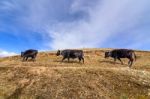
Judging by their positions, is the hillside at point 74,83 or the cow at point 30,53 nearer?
the hillside at point 74,83

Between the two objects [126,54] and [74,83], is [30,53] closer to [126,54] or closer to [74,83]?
[126,54]

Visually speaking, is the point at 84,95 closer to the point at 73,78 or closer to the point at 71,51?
the point at 73,78

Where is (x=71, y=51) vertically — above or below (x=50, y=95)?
above

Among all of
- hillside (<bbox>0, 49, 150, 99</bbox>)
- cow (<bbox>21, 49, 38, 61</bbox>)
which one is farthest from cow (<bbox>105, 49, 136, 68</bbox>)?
cow (<bbox>21, 49, 38, 61</bbox>)

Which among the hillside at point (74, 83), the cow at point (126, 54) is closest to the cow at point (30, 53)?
the hillside at point (74, 83)

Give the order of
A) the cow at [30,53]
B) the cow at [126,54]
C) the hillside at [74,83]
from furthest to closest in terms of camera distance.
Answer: the cow at [30,53]
the cow at [126,54]
the hillside at [74,83]

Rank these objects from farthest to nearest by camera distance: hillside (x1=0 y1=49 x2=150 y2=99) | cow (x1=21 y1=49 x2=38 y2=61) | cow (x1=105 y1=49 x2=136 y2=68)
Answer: cow (x1=21 y1=49 x2=38 y2=61), cow (x1=105 y1=49 x2=136 y2=68), hillside (x1=0 y1=49 x2=150 y2=99)

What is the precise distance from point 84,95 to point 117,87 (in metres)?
4.45

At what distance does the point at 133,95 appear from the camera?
3259 cm

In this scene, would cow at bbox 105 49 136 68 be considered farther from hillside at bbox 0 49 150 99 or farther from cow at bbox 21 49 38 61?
cow at bbox 21 49 38 61

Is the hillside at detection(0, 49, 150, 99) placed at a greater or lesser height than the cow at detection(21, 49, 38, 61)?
lesser

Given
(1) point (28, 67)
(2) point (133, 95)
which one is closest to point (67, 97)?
(2) point (133, 95)

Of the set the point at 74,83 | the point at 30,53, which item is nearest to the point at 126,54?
the point at 74,83

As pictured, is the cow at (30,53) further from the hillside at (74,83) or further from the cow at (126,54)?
the cow at (126,54)
